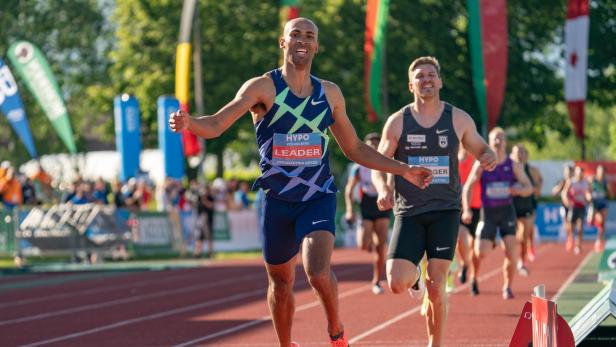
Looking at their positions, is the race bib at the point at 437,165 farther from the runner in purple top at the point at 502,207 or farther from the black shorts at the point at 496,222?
the black shorts at the point at 496,222

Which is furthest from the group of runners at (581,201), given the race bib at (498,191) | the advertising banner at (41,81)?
the race bib at (498,191)

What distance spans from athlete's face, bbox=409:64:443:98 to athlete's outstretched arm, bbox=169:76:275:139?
1.76 meters

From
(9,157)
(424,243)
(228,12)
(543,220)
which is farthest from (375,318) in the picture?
(9,157)

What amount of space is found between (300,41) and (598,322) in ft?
7.77

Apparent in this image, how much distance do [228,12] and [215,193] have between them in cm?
2273

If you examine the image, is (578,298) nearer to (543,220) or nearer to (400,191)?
(400,191)

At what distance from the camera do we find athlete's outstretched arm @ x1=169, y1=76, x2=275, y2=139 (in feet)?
22.9

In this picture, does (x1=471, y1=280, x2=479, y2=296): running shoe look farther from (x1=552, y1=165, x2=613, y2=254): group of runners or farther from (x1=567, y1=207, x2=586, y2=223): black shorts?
(x1=567, y1=207, x2=586, y2=223): black shorts

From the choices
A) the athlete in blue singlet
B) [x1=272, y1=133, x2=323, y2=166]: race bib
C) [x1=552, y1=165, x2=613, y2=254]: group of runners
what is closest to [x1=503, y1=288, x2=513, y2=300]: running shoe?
the athlete in blue singlet

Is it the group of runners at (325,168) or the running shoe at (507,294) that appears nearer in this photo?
the group of runners at (325,168)

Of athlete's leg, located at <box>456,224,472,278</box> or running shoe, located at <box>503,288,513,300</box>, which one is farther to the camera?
athlete's leg, located at <box>456,224,472,278</box>

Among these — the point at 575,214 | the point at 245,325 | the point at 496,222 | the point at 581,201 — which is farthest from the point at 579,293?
the point at 581,201

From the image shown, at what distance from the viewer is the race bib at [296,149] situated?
26.0 ft

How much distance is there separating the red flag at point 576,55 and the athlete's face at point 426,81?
78.7ft
